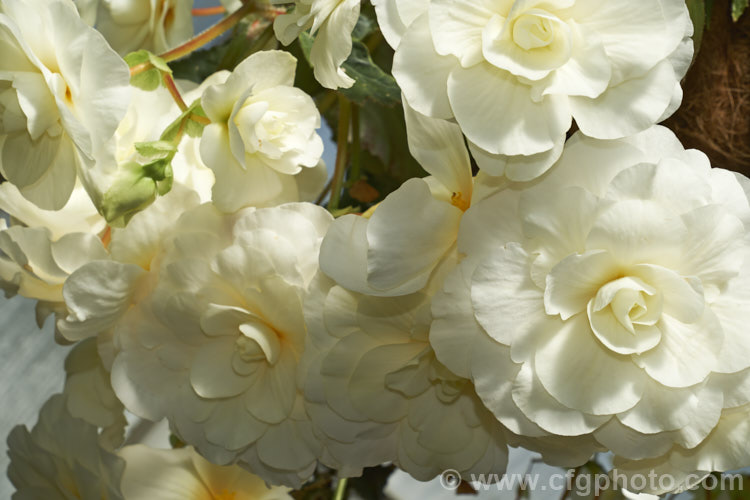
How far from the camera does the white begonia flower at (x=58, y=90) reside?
0.90ft

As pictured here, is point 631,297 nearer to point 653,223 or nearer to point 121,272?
point 653,223

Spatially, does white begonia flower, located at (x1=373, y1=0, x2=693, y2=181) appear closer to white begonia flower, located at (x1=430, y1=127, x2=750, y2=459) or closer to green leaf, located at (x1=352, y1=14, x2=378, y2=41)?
white begonia flower, located at (x1=430, y1=127, x2=750, y2=459)

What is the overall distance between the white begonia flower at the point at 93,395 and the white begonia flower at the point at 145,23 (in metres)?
0.17

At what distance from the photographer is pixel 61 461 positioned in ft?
1.41

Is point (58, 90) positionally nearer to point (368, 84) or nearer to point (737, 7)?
point (368, 84)

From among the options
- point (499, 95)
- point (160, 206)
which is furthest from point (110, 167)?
point (499, 95)

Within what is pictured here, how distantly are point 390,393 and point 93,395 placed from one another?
0.66 ft

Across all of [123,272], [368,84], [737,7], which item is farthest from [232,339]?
[737,7]

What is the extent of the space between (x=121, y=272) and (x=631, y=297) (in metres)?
0.21

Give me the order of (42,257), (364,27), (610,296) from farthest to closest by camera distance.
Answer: (364,27)
(42,257)
(610,296)

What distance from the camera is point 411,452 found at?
324mm

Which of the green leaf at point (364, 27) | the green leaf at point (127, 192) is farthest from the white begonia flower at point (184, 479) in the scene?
the green leaf at point (364, 27)

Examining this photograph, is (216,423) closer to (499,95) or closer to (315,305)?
(315,305)

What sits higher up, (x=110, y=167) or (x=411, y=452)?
(x=110, y=167)
